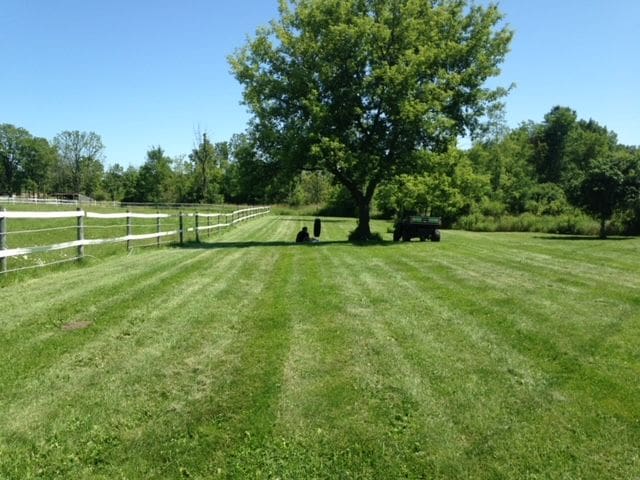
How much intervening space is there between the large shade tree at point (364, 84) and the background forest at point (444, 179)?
1.53m

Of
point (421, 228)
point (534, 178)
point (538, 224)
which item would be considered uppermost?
point (534, 178)

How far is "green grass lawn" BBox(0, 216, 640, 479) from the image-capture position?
3574 millimetres

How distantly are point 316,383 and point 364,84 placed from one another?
19.3m

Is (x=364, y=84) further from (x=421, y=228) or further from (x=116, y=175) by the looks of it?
(x=116, y=175)

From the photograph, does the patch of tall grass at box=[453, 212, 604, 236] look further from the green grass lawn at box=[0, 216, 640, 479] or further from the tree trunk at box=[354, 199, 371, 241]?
the green grass lawn at box=[0, 216, 640, 479]

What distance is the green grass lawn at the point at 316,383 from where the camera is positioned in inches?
141

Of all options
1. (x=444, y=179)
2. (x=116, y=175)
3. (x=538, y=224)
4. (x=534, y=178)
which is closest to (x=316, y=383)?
(x=444, y=179)

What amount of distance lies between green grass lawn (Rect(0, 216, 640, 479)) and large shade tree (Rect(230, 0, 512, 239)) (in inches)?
573

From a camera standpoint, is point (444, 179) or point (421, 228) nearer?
point (421, 228)

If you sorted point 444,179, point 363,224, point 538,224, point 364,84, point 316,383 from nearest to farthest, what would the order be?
point 316,383 → point 364,84 → point 363,224 → point 444,179 → point 538,224

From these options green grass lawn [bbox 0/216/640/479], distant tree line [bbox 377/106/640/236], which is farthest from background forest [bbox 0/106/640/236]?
green grass lawn [bbox 0/216/640/479]

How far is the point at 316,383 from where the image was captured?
4.68 m

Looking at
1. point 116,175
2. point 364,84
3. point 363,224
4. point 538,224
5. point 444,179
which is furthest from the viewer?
point 116,175

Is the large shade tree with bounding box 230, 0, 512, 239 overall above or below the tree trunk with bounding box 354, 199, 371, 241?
above
